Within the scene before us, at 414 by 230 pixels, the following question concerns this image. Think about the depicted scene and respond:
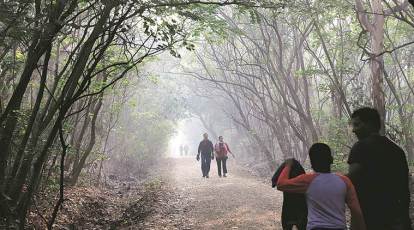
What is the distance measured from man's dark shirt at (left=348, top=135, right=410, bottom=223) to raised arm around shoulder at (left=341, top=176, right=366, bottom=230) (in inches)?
9.7

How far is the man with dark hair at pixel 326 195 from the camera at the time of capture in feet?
11.1

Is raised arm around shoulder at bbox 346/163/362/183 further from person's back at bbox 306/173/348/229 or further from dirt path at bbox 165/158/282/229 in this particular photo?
dirt path at bbox 165/158/282/229

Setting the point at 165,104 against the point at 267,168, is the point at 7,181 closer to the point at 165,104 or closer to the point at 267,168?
the point at 267,168

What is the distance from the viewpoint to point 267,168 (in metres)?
24.6

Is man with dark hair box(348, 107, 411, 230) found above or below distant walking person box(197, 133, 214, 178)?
below

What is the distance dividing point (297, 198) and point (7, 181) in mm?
5481

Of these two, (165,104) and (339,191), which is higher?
(165,104)

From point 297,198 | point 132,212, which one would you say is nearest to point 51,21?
point 297,198

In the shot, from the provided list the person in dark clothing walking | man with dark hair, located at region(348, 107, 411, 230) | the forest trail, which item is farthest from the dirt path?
man with dark hair, located at region(348, 107, 411, 230)

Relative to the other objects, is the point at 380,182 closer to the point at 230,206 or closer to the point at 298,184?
the point at 298,184

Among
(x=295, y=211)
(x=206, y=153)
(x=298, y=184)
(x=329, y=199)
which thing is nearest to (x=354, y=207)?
(x=329, y=199)

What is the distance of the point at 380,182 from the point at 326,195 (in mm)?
554

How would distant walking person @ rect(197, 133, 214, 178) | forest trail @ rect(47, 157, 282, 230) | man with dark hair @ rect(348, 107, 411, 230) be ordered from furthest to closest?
distant walking person @ rect(197, 133, 214, 178) < forest trail @ rect(47, 157, 282, 230) < man with dark hair @ rect(348, 107, 411, 230)

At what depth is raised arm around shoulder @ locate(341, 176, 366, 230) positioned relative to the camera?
3373mm
